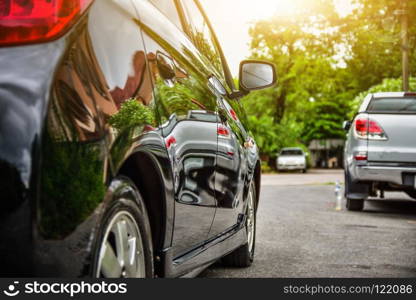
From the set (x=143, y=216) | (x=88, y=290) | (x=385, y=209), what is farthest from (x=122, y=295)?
(x=385, y=209)

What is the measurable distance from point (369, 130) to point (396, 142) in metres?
0.40

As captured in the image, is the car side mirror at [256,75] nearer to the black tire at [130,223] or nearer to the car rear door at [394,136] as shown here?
the black tire at [130,223]

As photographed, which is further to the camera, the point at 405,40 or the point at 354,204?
the point at 405,40

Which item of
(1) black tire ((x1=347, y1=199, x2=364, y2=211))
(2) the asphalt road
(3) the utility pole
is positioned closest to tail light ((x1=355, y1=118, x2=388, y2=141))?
(2) the asphalt road

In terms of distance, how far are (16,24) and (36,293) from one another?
727 mm

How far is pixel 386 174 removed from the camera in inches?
380

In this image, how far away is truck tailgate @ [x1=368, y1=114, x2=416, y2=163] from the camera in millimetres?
9602

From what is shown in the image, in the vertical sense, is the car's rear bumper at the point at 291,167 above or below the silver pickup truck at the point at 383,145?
below

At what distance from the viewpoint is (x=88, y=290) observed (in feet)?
6.61

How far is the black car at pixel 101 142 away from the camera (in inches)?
69.1

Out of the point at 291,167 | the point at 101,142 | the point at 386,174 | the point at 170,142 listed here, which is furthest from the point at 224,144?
the point at 291,167

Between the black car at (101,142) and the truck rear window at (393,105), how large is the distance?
23.0 feet

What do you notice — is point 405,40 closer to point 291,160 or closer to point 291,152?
point 291,160

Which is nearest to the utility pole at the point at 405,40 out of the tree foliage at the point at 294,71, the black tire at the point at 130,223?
the tree foliage at the point at 294,71
